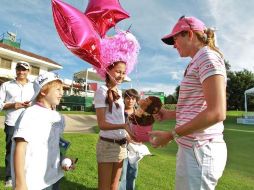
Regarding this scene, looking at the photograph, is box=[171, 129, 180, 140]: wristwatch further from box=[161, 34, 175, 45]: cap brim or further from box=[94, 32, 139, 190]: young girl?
box=[94, 32, 139, 190]: young girl

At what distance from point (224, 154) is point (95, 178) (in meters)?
3.76

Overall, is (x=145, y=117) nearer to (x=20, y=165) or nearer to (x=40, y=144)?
(x=40, y=144)

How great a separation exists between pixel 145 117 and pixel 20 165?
1.15 metres

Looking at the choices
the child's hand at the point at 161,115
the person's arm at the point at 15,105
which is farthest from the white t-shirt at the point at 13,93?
the child's hand at the point at 161,115

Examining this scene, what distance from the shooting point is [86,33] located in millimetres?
3068

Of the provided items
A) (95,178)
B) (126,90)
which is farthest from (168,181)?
(126,90)

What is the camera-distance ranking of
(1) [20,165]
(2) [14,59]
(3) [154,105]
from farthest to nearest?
(2) [14,59] → (3) [154,105] → (1) [20,165]

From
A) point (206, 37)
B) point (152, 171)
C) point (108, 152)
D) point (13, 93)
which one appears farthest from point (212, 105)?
point (152, 171)

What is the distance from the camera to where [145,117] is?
2922 millimetres

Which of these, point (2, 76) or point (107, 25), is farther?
point (2, 76)

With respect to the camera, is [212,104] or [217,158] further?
[217,158]

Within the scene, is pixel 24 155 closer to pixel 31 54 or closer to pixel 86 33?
pixel 86 33

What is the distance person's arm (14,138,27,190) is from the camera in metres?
2.30

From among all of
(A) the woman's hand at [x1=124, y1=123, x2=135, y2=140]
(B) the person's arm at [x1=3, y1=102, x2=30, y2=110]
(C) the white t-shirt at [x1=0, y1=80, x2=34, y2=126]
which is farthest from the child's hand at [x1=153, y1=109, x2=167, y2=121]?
(C) the white t-shirt at [x1=0, y1=80, x2=34, y2=126]
